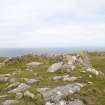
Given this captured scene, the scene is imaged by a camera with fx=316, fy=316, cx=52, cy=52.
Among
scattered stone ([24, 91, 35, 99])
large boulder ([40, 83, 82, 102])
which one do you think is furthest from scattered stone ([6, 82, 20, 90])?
large boulder ([40, 83, 82, 102])

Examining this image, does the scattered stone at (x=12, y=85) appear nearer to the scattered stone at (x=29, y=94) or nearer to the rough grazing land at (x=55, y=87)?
the rough grazing land at (x=55, y=87)

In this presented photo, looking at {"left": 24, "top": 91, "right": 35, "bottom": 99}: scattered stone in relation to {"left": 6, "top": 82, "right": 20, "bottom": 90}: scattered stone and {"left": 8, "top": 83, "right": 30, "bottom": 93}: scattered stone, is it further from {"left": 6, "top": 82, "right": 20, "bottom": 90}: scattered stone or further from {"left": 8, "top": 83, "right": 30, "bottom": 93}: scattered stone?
{"left": 6, "top": 82, "right": 20, "bottom": 90}: scattered stone

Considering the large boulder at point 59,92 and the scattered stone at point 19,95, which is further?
the scattered stone at point 19,95

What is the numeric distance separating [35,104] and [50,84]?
4178mm

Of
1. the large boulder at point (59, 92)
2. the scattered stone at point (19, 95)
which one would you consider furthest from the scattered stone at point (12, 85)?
the large boulder at point (59, 92)

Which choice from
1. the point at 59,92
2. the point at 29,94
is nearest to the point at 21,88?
the point at 29,94

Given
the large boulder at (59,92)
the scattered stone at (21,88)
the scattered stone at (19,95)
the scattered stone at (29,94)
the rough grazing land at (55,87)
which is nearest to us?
the rough grazing land at (55,87)

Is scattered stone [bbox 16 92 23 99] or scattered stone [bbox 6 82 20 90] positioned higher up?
scattered stone [bbox 6 82 20 90]

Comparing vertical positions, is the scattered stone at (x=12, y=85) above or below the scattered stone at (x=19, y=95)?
above

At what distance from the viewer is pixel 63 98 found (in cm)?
1991

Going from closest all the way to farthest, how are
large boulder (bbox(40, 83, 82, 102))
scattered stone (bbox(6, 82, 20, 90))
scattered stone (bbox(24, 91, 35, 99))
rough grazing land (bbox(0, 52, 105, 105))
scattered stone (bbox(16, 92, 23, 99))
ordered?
rough grazing land (bbox(0, 52, 105, 105)) < large boulder (bbox(40, 83, 82, 102)) < scattered stone (bbox(24, 91, 35, 99)) < scattered stone (bbox(16, 92, 23, 99)) < scattered stone (bbox(6, 82, 20, 90))

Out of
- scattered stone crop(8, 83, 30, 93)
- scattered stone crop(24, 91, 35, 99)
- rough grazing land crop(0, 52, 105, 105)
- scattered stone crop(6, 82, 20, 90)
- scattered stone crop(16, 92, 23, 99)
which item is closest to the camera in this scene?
rough grazing land crop(0, 52, 105, 105)

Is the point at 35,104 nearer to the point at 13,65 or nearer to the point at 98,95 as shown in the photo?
the point at 98,95

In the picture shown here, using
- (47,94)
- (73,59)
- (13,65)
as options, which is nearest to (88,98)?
(47,94)
